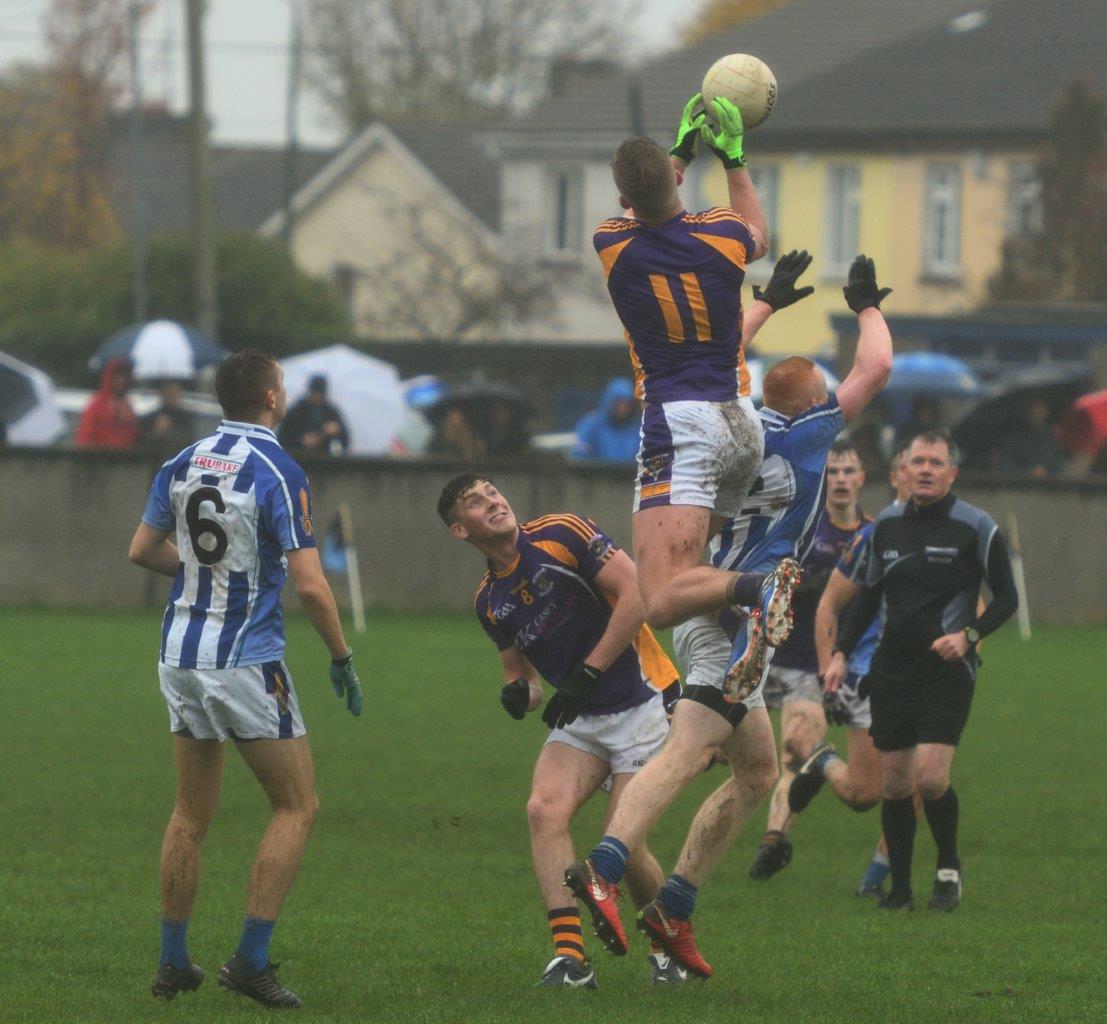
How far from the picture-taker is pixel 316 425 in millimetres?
24703

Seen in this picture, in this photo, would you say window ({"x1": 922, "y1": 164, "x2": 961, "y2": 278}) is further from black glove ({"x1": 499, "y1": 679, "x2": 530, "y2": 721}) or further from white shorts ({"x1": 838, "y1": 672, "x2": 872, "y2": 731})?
black glove ({"x1": 499, "y1": 679, "x2": 530, "y2": 721})

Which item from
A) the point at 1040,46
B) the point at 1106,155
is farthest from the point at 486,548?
the point at 1040,46

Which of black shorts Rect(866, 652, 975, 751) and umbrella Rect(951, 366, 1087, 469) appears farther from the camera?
umbrella Rect(951, 366, 1087, 469)

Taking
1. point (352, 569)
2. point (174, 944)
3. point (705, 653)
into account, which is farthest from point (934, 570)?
point (352, 569)

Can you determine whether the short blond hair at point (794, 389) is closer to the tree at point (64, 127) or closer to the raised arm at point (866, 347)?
the raised arm at point (866, 347)

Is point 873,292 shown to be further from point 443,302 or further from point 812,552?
point 443,302

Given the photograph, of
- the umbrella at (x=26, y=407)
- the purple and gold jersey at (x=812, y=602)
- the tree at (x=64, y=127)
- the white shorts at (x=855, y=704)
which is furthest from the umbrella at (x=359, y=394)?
the tree at (x=64, y=127)

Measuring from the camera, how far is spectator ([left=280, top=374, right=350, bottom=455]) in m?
24.5

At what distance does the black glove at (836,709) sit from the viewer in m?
9.98

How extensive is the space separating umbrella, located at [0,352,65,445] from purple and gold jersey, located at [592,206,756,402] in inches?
794

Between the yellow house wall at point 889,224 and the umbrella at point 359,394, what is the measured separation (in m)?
19.8

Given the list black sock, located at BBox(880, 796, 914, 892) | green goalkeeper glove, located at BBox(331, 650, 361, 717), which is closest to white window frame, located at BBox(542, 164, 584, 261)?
black sock, located at BBox(880, 796, 914, 892)

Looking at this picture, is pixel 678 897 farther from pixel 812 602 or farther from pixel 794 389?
pixel 812 602

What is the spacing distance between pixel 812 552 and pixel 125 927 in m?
4.33
